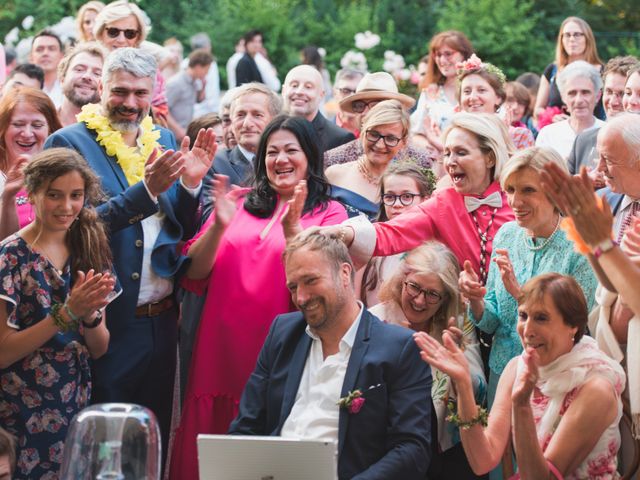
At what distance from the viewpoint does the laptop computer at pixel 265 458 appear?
12.1 feet

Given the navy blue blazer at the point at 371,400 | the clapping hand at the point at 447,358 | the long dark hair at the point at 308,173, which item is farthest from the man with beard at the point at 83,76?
the clapping hand at the point at 447,358

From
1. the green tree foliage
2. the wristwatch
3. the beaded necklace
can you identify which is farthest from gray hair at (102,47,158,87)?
the green tree foliage

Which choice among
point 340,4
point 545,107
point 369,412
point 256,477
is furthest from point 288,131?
point 340,4

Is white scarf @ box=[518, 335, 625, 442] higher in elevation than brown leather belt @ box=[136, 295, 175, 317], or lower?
lower

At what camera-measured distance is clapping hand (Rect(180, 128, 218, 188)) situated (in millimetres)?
5105

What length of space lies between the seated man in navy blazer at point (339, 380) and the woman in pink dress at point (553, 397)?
0.26 meters

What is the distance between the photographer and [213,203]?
5270mm

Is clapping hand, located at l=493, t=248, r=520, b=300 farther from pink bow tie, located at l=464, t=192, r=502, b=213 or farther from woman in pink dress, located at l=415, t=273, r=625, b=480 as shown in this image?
pink bow tie, located at l=464, t=192, r=502, b=213

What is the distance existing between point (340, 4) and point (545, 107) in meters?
9.77

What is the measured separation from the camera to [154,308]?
16.9 feet

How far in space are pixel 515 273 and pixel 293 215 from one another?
3.17 feet

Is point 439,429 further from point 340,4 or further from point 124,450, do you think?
point 340,4

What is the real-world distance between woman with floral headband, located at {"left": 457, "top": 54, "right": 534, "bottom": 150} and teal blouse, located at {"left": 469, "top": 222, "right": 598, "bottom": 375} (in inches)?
75.7

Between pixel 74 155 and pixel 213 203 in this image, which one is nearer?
pixel 74 155
